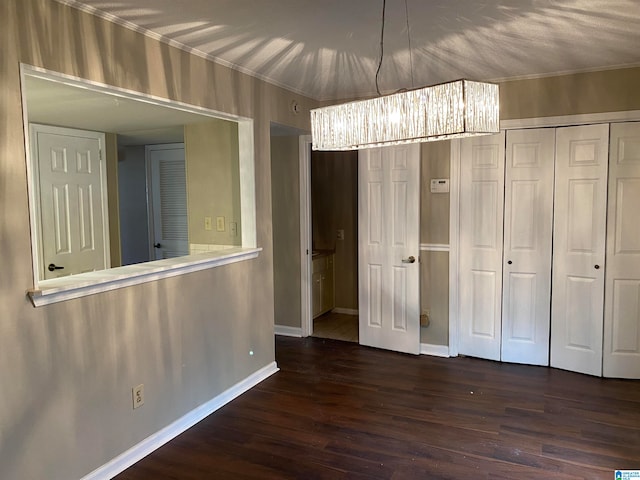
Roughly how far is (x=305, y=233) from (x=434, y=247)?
1.31 meters

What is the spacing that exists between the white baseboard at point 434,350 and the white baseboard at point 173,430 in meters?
1.44

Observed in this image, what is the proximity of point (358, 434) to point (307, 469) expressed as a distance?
47 cm

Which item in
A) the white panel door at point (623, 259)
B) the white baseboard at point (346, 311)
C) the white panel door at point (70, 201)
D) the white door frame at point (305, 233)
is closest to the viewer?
the white panel door at point (623, 259)

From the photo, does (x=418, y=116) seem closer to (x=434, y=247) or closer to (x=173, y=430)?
(x=173, y=430)

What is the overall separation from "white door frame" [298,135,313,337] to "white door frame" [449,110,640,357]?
1.42 meters

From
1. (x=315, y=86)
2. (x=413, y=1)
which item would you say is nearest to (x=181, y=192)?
(x=315, y=86)

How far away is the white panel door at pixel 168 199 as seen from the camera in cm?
534

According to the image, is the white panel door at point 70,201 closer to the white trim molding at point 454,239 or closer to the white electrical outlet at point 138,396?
the white electrical outlet at point 138,396

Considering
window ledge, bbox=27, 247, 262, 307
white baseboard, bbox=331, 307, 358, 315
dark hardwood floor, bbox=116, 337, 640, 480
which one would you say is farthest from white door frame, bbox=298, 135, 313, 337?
window ledge, bbox=27, 247, 262, 307

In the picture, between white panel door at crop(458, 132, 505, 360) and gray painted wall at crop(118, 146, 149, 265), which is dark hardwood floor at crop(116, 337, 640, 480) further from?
gray painted wall at crop(118, 146, 149, 265)

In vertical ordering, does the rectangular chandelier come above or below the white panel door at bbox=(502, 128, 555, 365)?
above

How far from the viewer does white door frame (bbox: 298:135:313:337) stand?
4688mm

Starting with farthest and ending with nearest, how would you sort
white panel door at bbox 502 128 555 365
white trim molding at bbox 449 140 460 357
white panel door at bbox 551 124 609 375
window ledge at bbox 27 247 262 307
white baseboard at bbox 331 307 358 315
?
1. white baseboard at bbox 331 307 358 315
2. white trim molding at bbox 449 140 460 357
3. white panel door at bbox 502 128 555 365
4. white panel door at bbox 551 124 609 375
5. window ledge at bbox 27 247 262 307

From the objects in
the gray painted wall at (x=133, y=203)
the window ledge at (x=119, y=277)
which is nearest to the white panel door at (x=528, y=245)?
the window ledge at (x=119, y=277)
